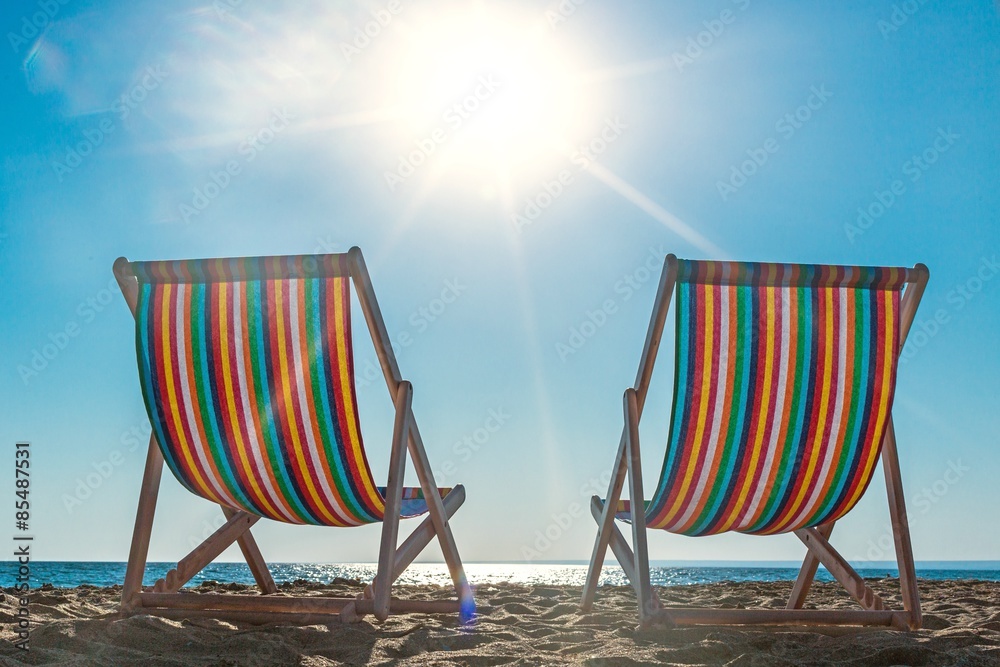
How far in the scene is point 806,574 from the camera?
299 cm

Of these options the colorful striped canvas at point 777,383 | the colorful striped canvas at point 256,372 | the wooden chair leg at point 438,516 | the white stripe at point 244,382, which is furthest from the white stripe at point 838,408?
the white stripe at point 244,382

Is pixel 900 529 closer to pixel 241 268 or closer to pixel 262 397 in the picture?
pixel 262 397

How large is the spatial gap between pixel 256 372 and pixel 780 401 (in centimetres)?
172

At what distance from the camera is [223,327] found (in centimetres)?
255

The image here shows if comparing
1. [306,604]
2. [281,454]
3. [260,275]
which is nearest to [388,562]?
[306,604]

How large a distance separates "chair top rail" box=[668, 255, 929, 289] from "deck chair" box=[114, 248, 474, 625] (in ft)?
3.38

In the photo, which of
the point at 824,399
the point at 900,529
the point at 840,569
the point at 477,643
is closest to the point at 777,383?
the point at 824,399

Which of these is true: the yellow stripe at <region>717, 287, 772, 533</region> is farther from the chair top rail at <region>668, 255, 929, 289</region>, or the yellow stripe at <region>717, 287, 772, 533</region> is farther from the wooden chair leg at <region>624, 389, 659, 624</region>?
the wooden chair leg at <region>624, 389, 659, 624</region>

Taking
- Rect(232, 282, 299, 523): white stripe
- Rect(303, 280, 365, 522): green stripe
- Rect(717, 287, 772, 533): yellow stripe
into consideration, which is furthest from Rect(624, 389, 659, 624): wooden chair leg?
Rect(232, 282, 299, 523): white stripe

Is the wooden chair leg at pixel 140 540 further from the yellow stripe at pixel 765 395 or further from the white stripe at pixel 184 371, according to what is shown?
the yellow stripe at pixel 765 395

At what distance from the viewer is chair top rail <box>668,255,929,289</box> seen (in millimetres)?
2457

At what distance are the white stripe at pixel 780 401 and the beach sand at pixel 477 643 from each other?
475 millimetres

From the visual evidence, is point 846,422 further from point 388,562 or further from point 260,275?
point 260,275

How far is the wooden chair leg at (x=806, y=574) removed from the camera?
9.59 ft
